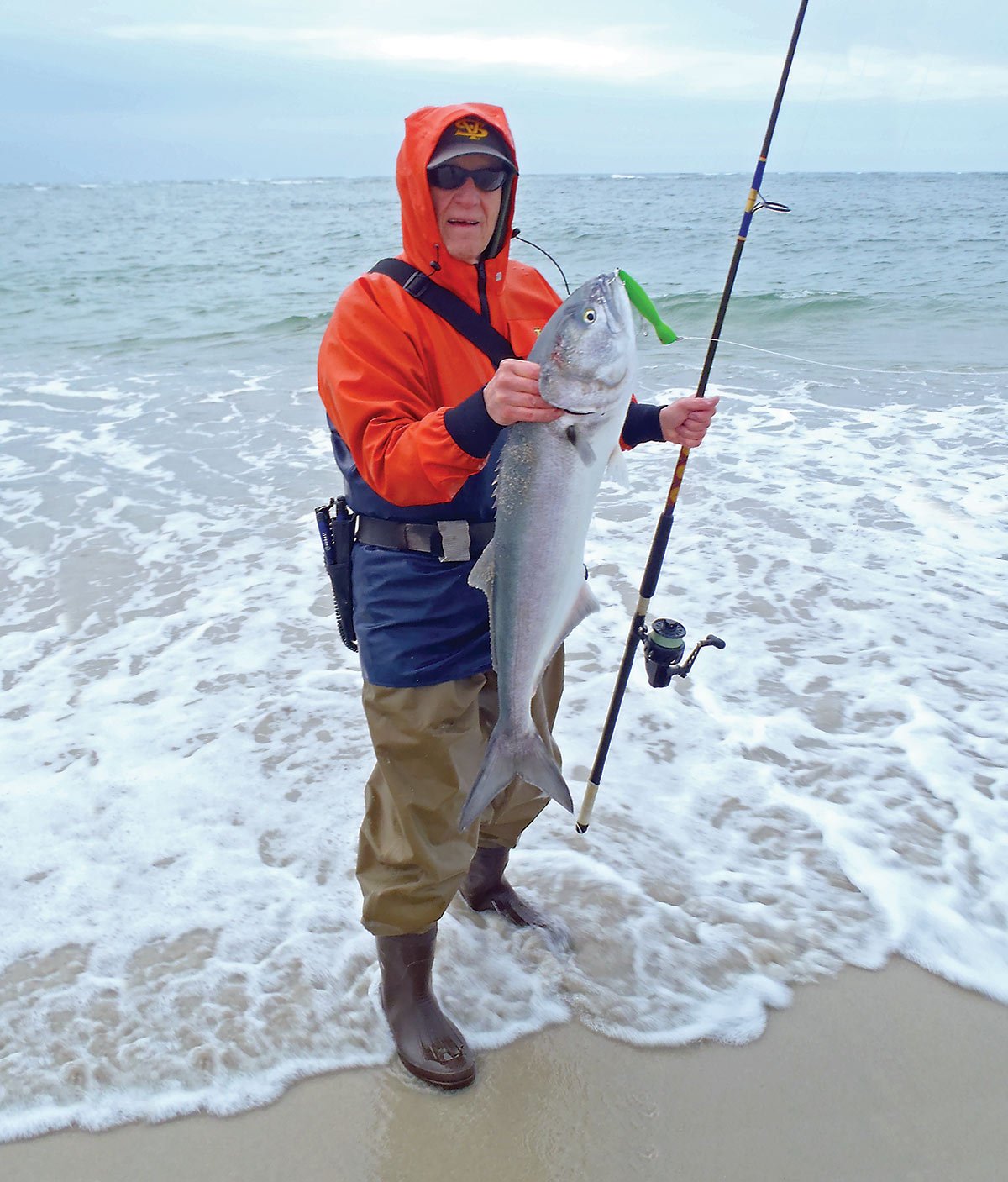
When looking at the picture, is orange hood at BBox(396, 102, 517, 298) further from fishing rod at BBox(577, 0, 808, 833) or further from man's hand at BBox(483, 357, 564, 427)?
fishing rod at BBox(577, 0, 808, 833)

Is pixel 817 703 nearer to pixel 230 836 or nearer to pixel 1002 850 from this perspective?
pixel 1002 850

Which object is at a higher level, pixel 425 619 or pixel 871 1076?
pixel 425 619

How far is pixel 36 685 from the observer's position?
489 cm

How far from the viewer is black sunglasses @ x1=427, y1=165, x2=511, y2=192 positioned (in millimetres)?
2348

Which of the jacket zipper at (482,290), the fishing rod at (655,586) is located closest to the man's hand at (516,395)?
the jacket zipper at (482,290)

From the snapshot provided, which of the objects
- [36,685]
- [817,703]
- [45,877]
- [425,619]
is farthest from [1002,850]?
[36,685]

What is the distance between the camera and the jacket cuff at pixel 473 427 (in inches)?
77.5

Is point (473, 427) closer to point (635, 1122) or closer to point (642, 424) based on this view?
Result: point (642, 424)

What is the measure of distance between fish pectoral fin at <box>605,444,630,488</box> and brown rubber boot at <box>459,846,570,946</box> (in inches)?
61.6

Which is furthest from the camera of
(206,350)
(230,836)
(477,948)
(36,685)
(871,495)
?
(206,350)

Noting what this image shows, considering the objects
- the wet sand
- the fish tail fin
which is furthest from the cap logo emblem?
the wet sand

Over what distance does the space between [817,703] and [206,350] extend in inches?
495

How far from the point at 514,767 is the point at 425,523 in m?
0.73

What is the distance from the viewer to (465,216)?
2.40 metres
